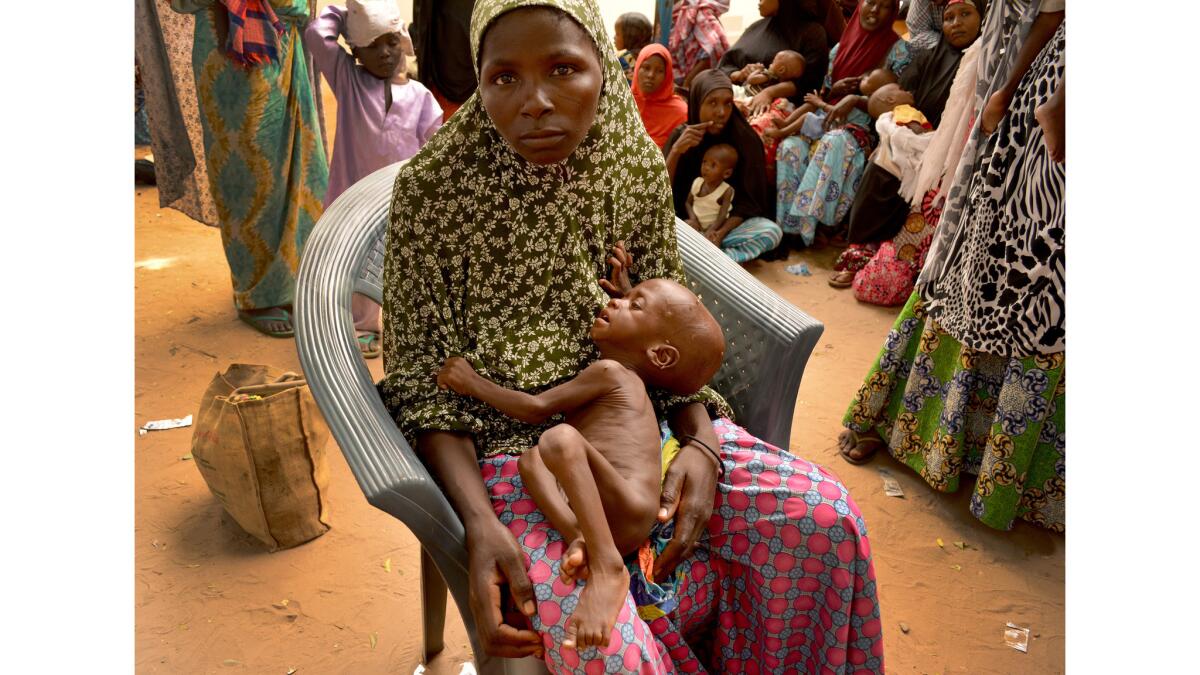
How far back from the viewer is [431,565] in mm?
2404

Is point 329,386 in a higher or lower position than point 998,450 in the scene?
higher

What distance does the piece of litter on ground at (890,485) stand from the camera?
11.7 ft

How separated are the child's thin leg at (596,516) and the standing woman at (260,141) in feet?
9.41

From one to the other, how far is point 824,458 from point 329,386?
2.57 meters

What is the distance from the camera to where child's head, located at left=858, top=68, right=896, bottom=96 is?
614 cm

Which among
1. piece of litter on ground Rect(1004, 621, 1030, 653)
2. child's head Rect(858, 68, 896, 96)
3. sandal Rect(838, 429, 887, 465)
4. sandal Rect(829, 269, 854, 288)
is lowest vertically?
piece of litter on ground Rect(1004, 621, 1030, 653)

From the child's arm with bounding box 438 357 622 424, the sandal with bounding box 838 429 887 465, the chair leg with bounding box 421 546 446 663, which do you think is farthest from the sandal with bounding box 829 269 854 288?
the child's arm with bounding box 438 357 622 424

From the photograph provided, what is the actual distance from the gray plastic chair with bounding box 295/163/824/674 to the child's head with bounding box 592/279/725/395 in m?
0.43

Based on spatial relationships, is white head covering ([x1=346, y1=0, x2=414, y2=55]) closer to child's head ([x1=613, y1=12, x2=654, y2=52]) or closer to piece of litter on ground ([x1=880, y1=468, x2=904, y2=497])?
piece of litter on ground ([x1=880, y1=468, x2=904, y2=497])

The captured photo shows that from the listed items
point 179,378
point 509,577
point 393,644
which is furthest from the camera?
point 179,378

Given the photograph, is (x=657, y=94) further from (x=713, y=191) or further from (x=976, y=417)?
(x=976, y=417)

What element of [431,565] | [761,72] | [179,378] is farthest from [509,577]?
[761,72]

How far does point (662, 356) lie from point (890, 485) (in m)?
2.11

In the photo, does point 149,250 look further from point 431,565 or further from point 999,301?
point 999,301
